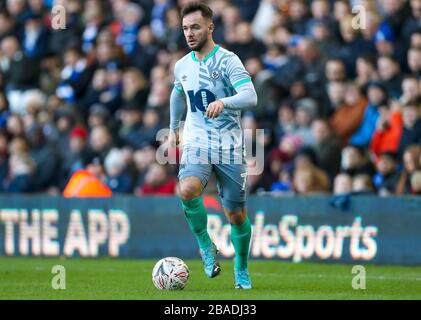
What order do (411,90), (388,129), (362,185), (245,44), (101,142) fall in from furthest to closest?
1. (101,142)
2. (245,44)
3. (388,129)
4. (411,90)
5. (362,185)

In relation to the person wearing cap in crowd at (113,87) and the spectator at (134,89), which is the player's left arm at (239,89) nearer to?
the spectator at (134,89)

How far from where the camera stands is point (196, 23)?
11.0m

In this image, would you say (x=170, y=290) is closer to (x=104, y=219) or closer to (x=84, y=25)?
(x=104, y=219)

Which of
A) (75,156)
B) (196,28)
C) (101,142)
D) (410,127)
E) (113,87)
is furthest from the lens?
(113,87)

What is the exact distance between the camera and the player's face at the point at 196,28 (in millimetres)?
11047

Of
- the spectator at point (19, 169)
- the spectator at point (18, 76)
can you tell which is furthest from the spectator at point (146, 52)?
the spectator at point (19, 169)

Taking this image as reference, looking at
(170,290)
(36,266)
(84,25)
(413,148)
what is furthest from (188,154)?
(84,25)

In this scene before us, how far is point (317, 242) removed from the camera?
1597 cm

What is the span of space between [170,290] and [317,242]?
5177 mm

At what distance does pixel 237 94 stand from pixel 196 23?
850 mm

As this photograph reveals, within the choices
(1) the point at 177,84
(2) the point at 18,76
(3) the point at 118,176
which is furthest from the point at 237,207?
(2) the point at 18,76

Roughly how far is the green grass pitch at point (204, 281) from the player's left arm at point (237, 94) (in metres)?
1.77

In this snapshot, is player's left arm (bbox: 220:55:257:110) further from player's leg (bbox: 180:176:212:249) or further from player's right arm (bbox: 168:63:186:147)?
player's leg (bbox: 180:176:212:249)

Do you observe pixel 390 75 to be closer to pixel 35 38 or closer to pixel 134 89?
pixel 134 89
